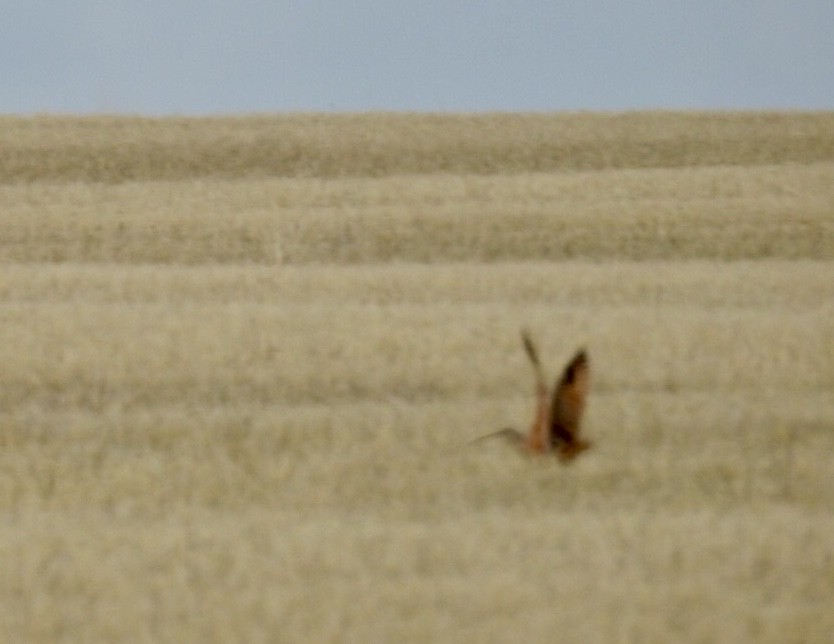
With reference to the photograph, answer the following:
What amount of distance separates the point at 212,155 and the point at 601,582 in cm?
2014

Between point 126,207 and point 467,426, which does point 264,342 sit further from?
point 126,207

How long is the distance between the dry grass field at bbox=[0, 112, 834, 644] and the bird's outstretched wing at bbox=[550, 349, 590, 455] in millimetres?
233

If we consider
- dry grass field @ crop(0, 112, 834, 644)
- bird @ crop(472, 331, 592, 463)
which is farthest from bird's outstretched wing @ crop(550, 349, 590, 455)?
dry grass field @ crop(0, 112, 834, 644)

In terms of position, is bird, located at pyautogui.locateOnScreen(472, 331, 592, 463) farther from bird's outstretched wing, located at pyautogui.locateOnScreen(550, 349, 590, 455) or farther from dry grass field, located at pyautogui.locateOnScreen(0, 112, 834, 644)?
dry grass field, located at pyautogui.locateOnScreen(0, 112, 834, 644)

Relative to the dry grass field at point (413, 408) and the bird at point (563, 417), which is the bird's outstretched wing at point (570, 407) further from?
the dry grass field at point (413, 408)

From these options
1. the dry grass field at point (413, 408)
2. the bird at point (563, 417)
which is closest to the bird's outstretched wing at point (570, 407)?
the bird at point (563, 417)

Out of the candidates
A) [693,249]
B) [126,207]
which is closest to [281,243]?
[126,207]

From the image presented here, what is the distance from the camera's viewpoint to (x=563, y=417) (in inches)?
351

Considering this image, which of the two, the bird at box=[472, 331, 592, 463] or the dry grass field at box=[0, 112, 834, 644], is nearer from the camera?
the dry grass field at box=[0, 112, 834, 644]

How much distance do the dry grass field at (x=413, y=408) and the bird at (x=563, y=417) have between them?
0.17 metres

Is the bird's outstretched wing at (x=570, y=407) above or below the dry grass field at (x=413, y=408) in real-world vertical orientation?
above

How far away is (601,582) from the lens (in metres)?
6.54

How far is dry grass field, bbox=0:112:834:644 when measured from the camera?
6.45 metres

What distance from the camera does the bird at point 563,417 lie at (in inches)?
347
